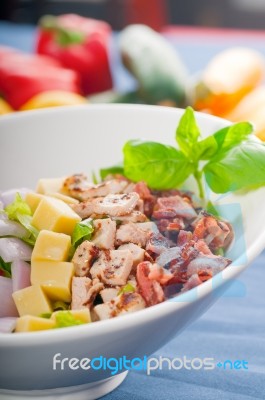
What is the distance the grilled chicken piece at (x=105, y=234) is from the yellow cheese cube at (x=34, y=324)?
16 cm

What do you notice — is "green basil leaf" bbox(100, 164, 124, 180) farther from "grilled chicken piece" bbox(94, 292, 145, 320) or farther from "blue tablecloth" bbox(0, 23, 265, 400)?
"grilled chicken piece" bbox(94, 292, 145, 320)

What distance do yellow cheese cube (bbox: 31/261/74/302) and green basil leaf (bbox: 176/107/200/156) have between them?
334 millimetres

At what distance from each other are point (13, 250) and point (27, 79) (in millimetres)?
1492

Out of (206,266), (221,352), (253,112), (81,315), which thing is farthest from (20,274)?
(253,112)

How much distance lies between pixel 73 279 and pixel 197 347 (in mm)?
300

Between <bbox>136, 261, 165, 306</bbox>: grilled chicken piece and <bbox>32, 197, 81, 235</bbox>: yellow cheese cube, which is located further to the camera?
<bbox>32, 197, 81, 235</bbox>: yellow cheese cube

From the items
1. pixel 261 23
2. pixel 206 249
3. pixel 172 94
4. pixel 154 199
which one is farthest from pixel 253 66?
pixel 261 23

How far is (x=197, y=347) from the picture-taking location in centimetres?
113

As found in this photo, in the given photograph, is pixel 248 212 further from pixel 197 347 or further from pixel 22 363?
pixel 22 363

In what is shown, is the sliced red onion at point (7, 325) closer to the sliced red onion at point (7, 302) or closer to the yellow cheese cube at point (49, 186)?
the sliced red onion at point (7, 302)

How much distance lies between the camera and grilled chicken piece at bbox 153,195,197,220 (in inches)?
42.2

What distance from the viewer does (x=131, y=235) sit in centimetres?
99

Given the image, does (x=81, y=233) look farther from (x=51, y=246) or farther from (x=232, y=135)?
(x=232, y=135)

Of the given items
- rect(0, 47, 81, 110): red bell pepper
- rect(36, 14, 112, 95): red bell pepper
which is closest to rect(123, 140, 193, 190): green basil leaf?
rect(0, 47, 81, 110): red bell pepper
